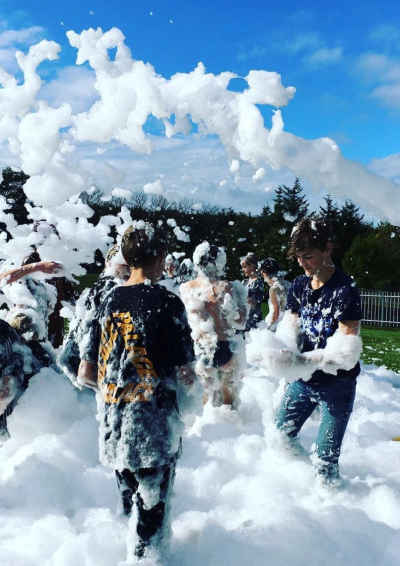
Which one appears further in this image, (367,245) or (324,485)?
(367,245)

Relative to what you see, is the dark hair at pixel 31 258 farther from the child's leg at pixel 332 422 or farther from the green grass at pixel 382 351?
the green grass at pixel 382 351

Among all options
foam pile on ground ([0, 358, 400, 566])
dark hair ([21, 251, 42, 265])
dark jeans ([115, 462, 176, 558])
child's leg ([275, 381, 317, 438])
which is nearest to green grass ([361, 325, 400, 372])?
foam pile on ground ([0, 358, 400, 566])

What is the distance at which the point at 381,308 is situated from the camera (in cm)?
2205

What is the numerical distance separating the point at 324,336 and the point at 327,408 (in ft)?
1.55

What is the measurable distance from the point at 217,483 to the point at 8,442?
68.5 inches

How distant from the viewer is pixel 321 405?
332cm

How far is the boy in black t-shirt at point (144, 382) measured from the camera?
2395 millimetres

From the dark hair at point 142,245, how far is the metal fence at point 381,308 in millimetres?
20776

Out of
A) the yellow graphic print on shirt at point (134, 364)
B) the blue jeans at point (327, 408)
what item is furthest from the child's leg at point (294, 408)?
the yellow graphic print on shirt at point (134, 364)

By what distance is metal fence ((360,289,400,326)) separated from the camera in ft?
71.5

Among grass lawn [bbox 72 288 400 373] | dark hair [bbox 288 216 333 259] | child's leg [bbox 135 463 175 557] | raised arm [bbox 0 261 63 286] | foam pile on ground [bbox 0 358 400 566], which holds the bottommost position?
grass lawn [bbox 72 288 400 373]

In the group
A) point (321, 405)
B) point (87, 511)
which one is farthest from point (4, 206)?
point (321, 405)

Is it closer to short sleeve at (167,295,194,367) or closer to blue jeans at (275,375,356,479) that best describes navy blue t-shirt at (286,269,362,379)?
blue jeans at (275,375,356,479)

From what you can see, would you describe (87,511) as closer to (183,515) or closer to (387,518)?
(183,515)
